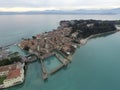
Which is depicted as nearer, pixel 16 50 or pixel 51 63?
pixel 51 63

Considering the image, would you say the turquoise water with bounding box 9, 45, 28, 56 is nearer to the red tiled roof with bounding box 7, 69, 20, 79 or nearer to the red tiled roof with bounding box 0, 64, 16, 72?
the red tiled roof with bounding box 0, 64, 16, 72

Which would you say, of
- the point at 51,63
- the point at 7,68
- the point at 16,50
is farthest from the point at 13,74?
the point at 16,50

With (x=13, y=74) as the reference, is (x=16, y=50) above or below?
below

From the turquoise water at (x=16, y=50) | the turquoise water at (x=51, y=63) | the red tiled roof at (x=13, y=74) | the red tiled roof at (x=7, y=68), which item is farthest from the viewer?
the turquoise water at (x=16, y=50)

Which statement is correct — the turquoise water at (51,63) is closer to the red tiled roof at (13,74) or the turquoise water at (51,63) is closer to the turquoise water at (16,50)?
the red tiled roof at (13,74)

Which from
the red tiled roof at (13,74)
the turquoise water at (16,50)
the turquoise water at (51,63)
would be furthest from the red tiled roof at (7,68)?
the turquoise water at (16,50)

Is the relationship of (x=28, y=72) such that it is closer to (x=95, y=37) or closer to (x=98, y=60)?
(x=98, y=60)

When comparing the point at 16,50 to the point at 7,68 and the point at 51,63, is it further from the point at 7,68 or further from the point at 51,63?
the point at 7,68

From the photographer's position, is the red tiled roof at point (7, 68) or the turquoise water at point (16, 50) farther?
the turquoise water at point (16, 50)

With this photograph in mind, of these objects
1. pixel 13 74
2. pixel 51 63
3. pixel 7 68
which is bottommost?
pixel 51 63

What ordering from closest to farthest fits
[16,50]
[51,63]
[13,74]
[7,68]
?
[13,74] < [7,68] < [51,63] < [16,50]
